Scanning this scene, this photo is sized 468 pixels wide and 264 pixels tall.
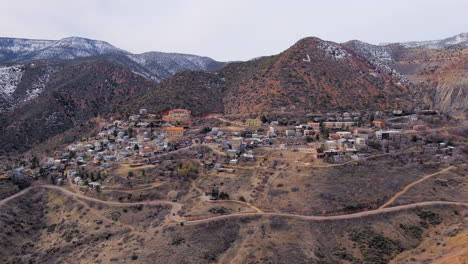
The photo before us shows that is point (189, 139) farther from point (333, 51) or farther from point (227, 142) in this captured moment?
point (333, 51)

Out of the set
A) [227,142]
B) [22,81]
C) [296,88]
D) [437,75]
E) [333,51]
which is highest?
A: [333,51]

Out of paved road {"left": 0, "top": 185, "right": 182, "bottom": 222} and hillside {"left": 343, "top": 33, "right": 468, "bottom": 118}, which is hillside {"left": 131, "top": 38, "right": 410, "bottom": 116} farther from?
paved road {"left": 0, "top": 185, "right": 182, "bottom": 222}

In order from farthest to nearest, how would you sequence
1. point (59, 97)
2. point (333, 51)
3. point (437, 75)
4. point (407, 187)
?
point (59, 97) < point (437, 75) < point (333, 51) < point (407, 187)

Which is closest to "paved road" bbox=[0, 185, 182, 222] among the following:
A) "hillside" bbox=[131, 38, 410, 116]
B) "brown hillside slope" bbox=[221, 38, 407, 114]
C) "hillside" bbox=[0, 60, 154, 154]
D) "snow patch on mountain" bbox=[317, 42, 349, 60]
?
"hillside" bbox=[131, 38, 410, 116]

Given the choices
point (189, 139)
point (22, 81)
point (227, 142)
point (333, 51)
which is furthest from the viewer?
point (22, 81)

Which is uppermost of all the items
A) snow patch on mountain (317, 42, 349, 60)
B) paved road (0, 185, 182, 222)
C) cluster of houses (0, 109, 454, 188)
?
snow patch on mountain (317, 42, 349, 60)

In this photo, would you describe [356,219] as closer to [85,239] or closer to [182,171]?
[182,171]

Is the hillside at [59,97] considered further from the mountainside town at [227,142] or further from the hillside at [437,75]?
the hillside at [437,75]

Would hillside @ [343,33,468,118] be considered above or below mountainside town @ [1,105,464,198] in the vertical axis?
above

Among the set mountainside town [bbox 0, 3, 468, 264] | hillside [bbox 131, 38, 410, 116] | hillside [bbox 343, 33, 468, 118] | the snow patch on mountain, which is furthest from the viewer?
the snow patch on mountain

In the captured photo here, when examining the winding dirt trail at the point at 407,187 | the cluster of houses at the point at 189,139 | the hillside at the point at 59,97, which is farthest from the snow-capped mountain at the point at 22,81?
Answer: the winding dirt trail at the point at 407,187

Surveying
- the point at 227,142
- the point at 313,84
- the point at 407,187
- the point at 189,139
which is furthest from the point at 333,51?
the point at 407,187
